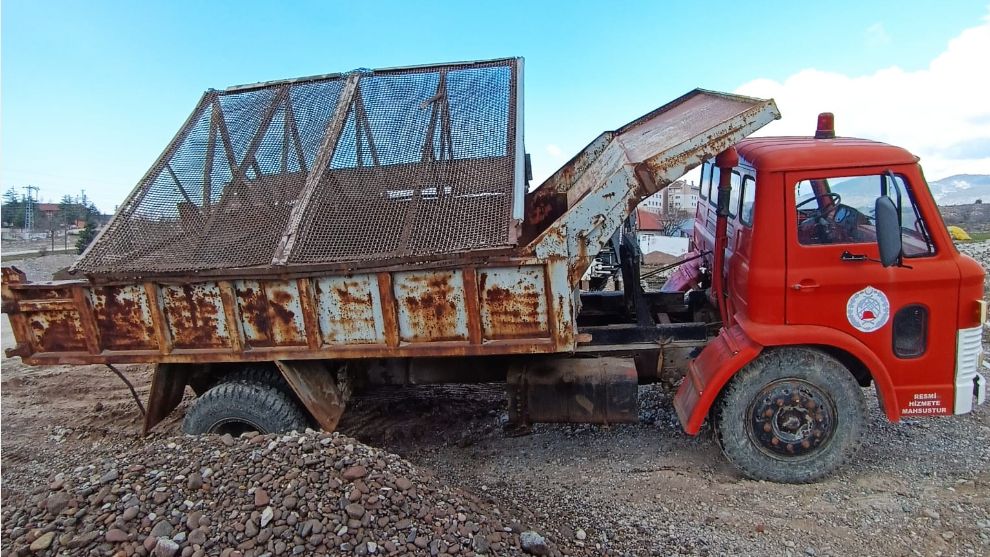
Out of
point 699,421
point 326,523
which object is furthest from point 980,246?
point 326,523

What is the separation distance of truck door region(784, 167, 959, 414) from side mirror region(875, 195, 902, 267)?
24cm

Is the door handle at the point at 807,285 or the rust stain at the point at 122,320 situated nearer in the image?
the door handle at the point at 807,285

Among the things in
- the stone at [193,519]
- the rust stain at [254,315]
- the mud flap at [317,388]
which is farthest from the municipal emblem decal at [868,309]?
the stone at [193,519]

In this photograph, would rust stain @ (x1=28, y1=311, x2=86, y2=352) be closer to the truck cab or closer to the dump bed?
the dump bed

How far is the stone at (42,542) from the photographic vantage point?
262 centimetres

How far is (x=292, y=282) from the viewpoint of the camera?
353 cm

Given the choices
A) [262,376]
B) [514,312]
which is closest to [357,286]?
[514,312]

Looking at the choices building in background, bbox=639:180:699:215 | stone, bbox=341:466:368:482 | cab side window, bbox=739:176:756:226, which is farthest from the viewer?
building in background, bbox=639:180:699:215

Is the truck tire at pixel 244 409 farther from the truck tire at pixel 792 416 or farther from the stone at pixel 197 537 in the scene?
the truck tire at pixel 792 416

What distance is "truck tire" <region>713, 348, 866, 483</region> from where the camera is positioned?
3.43 metres

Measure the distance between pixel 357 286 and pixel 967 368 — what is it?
12.2 feet

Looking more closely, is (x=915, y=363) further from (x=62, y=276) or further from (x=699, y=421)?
(x=62, y=276)

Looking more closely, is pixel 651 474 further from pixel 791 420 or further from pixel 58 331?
pixel 58 331

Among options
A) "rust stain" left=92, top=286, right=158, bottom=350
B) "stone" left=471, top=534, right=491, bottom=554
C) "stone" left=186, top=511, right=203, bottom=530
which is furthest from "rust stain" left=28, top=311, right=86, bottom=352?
"stone" left=471, top=534, right=491, bottom=554
